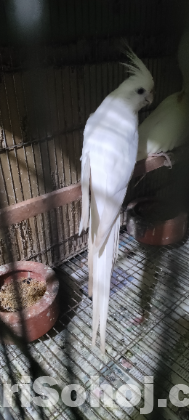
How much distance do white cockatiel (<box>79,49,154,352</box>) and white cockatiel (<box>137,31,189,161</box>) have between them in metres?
0.29

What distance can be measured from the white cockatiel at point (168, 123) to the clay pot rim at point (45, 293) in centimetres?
60

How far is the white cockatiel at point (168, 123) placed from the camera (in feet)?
4.07

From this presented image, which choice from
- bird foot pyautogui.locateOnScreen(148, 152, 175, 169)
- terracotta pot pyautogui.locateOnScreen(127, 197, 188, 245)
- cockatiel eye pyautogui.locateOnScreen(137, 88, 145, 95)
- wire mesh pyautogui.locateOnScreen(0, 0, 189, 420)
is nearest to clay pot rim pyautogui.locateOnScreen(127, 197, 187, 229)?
terracotta pot pyautogui.locateOnScreen(127, 197, 188, 245)

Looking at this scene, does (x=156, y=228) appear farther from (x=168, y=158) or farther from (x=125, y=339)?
(x=125, y=339)

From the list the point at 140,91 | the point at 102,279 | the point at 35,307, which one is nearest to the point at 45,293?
the point at 35,307

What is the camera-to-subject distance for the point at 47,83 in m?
1.07

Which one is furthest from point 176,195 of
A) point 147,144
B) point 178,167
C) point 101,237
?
point 101,237

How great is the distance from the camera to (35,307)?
3.31ft

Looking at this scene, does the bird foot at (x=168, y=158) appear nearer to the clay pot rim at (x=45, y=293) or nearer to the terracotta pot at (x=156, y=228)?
the terracotta pot at (x=156, y=228)

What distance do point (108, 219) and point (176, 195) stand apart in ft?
3.35

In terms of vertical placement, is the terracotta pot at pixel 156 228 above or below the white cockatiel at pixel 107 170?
below

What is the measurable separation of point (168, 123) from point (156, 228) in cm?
50

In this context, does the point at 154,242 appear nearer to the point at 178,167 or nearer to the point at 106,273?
the point at 178,167

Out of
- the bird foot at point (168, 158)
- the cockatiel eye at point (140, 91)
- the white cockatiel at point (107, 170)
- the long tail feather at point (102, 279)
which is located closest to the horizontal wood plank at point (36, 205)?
the white cockatiel at point (107, 170)
